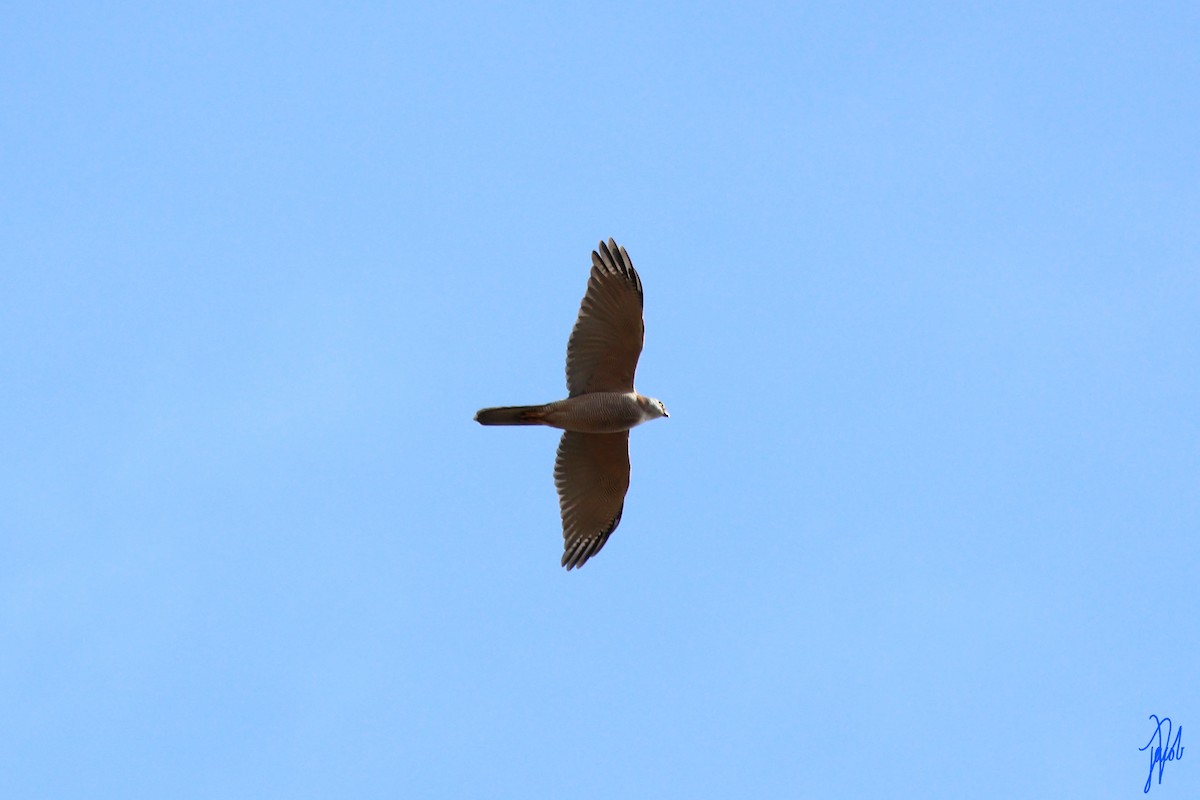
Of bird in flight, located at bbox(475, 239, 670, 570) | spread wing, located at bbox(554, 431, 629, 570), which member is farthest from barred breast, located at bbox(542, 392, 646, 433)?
spread wing, located at bbox(554, 431, 629, 570)

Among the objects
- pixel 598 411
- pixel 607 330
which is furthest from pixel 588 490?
→ pixel 607 330

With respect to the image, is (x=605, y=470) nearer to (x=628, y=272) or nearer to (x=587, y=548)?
(x=587, y=548)

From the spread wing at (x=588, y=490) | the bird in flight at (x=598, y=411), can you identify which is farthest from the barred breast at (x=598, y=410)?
the spread wing at (x=588, y=490)

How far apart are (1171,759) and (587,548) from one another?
28.7 ft

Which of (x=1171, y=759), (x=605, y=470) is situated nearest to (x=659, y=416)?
(x=605, y=470)

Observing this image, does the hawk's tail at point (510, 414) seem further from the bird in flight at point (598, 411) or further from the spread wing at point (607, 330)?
the spread wing at point (607, 330)

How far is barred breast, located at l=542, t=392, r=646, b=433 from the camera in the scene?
66.2ft

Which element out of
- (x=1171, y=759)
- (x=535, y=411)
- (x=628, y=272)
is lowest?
(x=1171, y=759)

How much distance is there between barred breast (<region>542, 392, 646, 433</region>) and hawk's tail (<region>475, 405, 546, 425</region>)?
119 mm

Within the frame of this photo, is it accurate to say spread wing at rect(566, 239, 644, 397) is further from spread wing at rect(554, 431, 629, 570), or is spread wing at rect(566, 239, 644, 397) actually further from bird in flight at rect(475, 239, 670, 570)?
spread wing at rect(554, 431, 629, 570)

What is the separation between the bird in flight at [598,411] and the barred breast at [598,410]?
1 cm

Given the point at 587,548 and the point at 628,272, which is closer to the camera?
the point at 628,272

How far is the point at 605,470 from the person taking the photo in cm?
2119

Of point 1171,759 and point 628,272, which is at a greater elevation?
point 628,272
